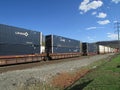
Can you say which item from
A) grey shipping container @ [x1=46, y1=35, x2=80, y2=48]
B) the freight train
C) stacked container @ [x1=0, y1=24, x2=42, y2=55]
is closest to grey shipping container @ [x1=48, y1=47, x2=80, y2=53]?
the freight train

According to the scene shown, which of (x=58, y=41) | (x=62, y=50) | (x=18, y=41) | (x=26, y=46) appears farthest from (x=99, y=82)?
(x=62, y=50)

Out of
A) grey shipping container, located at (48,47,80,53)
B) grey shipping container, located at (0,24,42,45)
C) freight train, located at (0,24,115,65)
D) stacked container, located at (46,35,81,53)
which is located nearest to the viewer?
grey shipping container, located at (0,24,42,45)

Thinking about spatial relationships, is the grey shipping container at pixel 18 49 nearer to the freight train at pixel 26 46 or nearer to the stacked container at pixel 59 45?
the freight train at pixel 26 46

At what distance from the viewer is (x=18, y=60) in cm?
2341

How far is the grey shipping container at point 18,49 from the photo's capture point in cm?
2073

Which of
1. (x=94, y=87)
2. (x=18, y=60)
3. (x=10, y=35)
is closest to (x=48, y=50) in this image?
(x=18, y=60)

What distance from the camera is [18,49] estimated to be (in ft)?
76.2

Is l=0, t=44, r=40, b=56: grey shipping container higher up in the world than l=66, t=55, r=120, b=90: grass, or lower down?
higher up

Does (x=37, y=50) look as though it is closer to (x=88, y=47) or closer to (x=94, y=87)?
(x=94, y=87)

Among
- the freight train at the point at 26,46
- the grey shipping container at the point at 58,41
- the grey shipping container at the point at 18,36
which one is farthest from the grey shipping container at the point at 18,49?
the grey shipping container at the point at 58,41

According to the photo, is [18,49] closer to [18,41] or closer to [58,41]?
[18,41]

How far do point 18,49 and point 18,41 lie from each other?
0.93m

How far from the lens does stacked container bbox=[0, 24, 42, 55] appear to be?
20698mm

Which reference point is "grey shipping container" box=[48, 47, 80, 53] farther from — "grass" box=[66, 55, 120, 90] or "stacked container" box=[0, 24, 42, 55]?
"grass" box=[66, 55, 120, 90]
